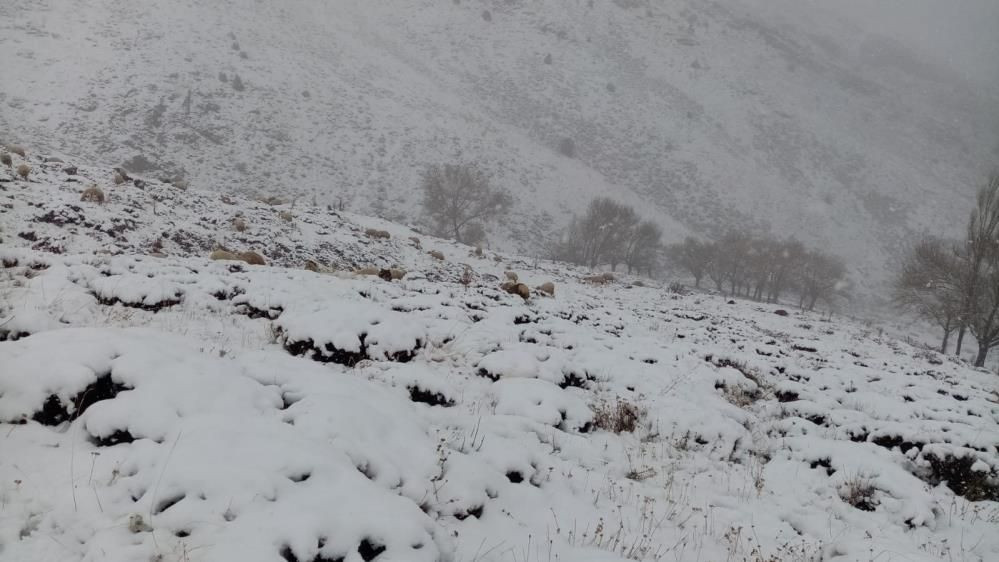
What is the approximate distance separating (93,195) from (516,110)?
178 ft

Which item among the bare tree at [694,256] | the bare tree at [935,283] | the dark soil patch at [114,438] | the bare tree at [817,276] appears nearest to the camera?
the dark soil patch at [114,438]

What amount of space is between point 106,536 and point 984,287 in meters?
31.1

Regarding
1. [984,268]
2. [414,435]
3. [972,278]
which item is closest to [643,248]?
[984,268]

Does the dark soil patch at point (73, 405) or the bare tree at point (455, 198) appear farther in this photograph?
the bare tree at point (455, 198)

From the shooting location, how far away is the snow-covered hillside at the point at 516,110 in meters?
41.2

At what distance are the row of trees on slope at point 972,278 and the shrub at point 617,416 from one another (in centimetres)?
2406

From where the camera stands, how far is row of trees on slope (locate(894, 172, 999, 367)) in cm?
2131

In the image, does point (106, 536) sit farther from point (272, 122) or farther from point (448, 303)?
point (272, 122)

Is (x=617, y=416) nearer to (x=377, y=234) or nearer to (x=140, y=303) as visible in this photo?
(x=140, y=303)

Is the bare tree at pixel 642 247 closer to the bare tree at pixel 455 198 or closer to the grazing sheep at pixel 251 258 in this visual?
the bare tree at pixel 455 198

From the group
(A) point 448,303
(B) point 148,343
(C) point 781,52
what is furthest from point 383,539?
(C) point 781,52

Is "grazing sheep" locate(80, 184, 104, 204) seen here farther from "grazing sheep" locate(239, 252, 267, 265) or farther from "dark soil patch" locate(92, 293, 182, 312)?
"dark soil patch" locate(92, 293, 182, 312)

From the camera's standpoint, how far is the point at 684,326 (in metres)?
15.4

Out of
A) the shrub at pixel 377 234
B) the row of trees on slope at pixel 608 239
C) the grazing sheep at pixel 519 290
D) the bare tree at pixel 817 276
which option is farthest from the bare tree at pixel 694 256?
the grazing sheep at pixel 519 290
